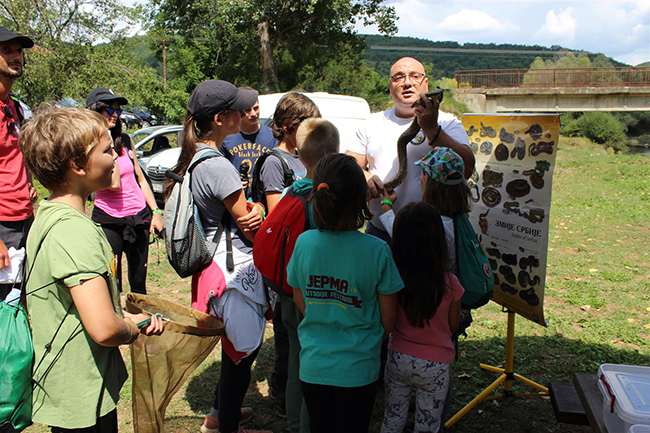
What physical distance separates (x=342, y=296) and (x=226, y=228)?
Result: 0.83 m

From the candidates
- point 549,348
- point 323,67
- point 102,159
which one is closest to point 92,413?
point 102,159

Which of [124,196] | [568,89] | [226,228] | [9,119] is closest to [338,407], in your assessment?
[226,228]

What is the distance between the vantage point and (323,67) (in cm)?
3053

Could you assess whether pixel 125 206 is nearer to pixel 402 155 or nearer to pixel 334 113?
pixel 402 155

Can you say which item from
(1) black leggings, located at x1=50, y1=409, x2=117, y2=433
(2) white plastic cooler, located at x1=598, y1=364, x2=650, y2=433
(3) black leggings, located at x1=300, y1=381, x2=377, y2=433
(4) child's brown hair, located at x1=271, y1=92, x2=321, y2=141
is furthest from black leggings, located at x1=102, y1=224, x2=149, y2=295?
(2) white plastic cooler, located at x1=598, y1=364, x2=650, y2=433

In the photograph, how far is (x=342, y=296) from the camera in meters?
2.15

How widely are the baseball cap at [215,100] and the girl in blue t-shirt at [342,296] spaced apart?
27.9 inches

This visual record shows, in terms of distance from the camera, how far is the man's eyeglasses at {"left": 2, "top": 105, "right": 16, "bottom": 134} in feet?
10.6

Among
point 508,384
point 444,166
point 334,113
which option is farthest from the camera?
point 334,113

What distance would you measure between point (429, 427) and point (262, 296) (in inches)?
44.2

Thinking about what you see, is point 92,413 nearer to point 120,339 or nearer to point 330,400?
point 120,339

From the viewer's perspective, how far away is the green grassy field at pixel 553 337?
3.34 metres

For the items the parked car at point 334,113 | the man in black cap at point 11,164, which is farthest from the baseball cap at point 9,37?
the parked car at point 334,113

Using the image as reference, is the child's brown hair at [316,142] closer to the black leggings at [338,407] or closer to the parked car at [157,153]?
the black leggings at [338,407]
